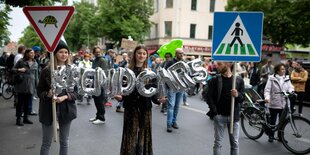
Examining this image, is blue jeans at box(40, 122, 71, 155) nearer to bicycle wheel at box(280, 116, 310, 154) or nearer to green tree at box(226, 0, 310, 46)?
bicycle wheel at box(280, 116, 310, 154)

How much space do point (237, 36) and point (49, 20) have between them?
2708 millimetres

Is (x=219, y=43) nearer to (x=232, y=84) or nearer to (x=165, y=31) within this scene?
(x=232, y=84)

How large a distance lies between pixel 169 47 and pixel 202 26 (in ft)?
101

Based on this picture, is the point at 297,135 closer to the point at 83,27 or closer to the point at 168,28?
the point at 168,28

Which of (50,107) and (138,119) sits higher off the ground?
(50,107)

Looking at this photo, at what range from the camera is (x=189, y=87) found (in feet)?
14.8

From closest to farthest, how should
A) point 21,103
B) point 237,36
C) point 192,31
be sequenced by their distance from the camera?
1. point 237,36
2. point 21,103
3. point 192,31

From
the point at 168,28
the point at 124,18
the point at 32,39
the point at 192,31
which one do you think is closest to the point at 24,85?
the point at 124,18

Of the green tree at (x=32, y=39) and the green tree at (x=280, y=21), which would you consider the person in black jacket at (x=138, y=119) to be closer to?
the green tree at (x=280, y=21)

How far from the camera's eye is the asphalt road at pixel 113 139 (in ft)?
19.4

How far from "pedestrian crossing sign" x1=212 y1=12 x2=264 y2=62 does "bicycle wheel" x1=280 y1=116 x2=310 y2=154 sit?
7.31 feet

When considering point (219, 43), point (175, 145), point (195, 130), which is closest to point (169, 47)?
point (195, 130)

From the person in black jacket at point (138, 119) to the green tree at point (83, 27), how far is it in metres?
34.4

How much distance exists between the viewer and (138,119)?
14.2ft
